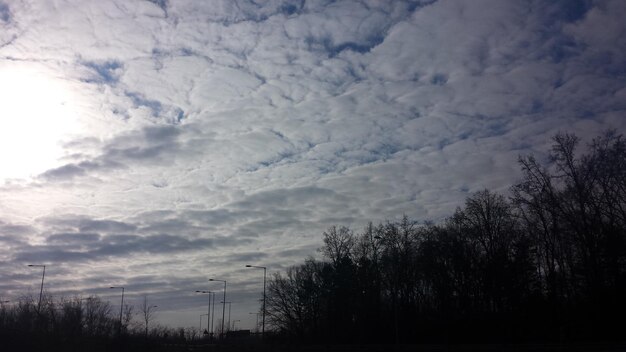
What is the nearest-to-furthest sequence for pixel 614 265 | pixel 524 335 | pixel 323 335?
pixel 614 265 → pixel 524 335 → pixel 323 335

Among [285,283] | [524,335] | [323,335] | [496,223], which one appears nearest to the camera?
[524,335]

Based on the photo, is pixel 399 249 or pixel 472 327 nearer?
pixel 472 327

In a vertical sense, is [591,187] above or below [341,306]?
above

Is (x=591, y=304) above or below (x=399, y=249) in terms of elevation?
below

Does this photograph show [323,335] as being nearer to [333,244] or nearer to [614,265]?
[333,244]

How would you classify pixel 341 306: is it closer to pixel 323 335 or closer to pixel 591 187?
pixel 323 335

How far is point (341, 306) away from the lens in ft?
247

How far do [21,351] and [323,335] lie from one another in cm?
3986

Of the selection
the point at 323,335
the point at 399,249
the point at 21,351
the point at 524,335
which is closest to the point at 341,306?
the point at 323,335

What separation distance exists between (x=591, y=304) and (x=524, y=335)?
8181mm

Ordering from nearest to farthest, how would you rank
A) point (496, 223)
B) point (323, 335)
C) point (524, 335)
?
point (524, 335) → point (496, 223) → point (323, 335)

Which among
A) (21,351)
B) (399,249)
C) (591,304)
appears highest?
(399,249)

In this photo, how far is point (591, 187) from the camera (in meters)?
48.8

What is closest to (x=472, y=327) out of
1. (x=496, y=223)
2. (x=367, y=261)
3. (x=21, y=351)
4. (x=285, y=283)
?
(x=496, y=223)
